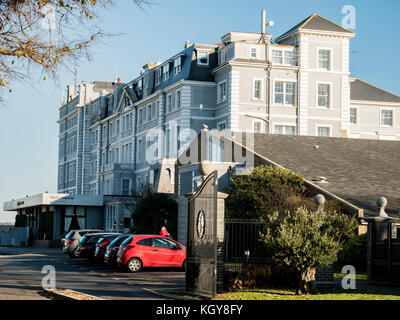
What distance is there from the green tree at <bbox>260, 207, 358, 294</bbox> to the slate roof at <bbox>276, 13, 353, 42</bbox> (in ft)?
139

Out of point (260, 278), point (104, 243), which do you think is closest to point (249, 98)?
point (104, 243)

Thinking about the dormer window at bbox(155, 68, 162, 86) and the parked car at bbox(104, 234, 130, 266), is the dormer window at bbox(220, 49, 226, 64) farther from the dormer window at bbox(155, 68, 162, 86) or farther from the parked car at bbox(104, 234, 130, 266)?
the parked car at bbox(104, 234, 130, 266)

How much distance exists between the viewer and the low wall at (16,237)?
70.8 metres

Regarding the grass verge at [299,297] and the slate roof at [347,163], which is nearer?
the grass verge at [299,297]

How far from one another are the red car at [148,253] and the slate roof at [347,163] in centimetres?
814

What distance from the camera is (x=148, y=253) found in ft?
94.4

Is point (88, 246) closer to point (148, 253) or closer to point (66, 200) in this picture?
point (148, 253)

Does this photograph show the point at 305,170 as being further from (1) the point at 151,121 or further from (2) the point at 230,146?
(1) the point at 151,121

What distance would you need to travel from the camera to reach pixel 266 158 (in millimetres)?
38031

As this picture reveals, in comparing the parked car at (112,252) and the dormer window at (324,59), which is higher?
the dormer window at (324,59)

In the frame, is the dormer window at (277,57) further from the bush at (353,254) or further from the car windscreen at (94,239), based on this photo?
the bush at (353,254)

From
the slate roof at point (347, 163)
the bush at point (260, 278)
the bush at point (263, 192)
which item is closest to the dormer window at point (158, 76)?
the slate roof at point (347, 163)


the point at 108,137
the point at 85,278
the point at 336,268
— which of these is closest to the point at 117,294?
the point at 85,278
